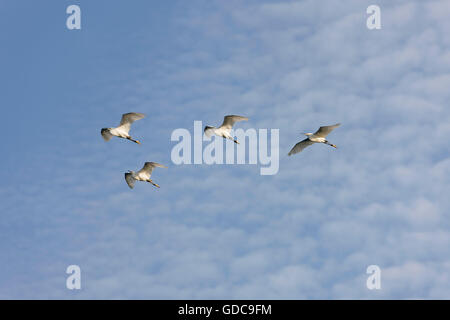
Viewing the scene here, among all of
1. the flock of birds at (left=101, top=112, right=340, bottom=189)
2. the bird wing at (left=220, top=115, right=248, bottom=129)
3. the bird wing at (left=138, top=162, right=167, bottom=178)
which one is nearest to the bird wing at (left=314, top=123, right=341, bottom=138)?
the flock of birds at (left=101, top=112, right=340, bottom=189)

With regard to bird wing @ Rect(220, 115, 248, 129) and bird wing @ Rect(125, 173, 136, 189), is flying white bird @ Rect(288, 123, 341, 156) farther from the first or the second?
bird wing @ Rect(125, 173, 136, 189)

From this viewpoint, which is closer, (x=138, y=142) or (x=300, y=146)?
(x=138, y=142)

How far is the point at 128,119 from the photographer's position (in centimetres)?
9525

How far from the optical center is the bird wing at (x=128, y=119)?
94.2 meters

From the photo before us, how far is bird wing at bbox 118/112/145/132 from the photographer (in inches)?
3708

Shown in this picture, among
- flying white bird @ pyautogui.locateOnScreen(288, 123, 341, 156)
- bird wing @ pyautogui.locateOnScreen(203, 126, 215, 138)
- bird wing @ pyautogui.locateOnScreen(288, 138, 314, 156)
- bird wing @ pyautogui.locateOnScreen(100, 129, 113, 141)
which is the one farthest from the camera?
bird wing @ pyautogui.locateOnScreen(288, 138, 314, 156)

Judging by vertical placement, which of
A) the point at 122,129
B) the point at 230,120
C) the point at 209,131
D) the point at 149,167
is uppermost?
the point at 230,120

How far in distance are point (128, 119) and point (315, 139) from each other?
2394cm

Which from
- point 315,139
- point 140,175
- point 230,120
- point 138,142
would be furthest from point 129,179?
point 315,139

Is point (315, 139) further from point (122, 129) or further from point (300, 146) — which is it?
point (122, 129)
